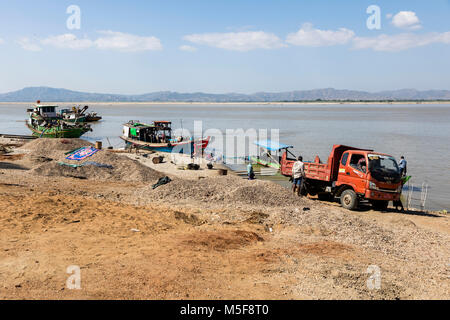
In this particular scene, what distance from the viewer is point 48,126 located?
41250 millimetres

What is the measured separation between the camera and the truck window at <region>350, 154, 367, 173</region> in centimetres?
1402

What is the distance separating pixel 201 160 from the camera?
29141mm

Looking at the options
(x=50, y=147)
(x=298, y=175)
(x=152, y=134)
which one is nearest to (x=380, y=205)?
(x=298, y=175)

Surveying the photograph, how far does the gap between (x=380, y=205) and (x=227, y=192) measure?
6.58 metres

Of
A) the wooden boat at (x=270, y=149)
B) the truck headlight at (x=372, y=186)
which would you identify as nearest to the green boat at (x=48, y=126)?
the wooden boat at (x=270, y=149)

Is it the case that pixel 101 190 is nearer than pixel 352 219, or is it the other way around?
pixel 352 219

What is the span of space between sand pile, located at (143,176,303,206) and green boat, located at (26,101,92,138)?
2998 centimetres

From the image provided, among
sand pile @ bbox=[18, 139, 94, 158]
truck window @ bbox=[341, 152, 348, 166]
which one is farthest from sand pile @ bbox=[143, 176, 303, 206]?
sand pile @ bbox=[18, 139, 94, 158]

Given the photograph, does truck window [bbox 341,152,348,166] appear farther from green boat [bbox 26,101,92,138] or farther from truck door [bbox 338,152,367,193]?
green boat [bbox 26,101,92,138]

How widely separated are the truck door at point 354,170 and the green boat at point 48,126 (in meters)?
34.9

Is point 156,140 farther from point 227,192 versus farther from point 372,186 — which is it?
point 372,186
